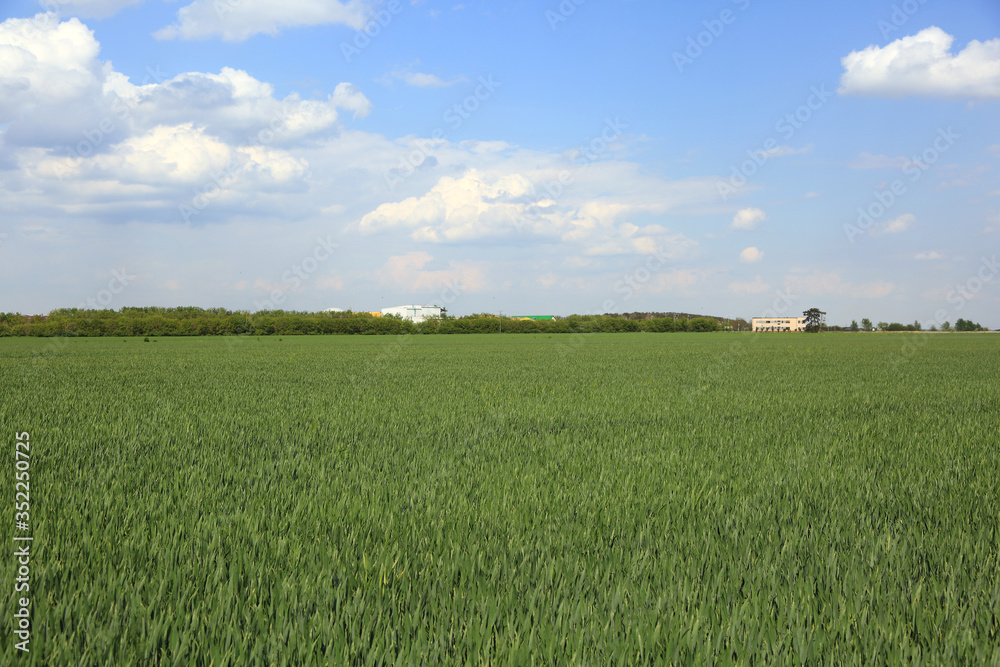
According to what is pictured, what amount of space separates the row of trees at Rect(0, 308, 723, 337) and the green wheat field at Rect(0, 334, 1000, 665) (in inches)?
2616

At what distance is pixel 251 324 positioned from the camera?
74625 mm

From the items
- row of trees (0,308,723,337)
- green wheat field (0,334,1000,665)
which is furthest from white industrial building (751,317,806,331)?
green wheat field (0,334,1000,665)

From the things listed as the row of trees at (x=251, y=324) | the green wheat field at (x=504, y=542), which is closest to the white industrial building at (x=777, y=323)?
the row of trees at (x=251, y=324)

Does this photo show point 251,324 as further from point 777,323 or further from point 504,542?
point 777,323

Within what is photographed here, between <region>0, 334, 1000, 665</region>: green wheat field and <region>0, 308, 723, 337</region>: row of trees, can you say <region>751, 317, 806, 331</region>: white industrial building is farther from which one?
<region>0, 334, 1000, 665</region>: green wheat field

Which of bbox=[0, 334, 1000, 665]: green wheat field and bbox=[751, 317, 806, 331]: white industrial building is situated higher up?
bbox=[751, 317, 806, 331]: white industrial building

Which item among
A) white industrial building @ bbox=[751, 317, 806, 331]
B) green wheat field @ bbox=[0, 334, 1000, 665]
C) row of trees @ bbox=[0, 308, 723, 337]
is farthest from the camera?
white industrial building @ bbox=[751, 317, 806, 331]

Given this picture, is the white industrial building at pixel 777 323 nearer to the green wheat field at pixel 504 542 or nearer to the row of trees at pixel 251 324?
the row of trees at pixel 251 324

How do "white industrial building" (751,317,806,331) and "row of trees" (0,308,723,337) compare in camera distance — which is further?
"white industrial building" (751,317,806,331)

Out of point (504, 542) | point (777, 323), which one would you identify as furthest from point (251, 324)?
point (777, 323)

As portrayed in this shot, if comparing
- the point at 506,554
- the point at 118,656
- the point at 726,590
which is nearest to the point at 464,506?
the point at 506,554

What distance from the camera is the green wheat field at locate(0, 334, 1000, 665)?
2570mm

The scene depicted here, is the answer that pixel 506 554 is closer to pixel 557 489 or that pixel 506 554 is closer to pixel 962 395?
pixel 557 489

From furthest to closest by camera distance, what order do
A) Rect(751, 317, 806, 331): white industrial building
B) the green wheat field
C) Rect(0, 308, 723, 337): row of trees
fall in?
1. Rect(751, 317, 806, 331): white industrial building
2. Rect(0, 308, 723, 337): row of trees
3. the green wheat field
